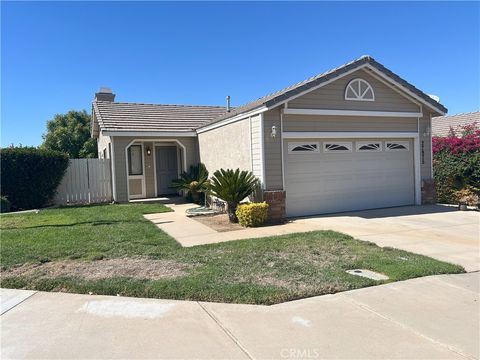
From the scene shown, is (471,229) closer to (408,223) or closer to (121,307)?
(408,223)

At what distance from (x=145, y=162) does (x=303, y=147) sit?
8.17m

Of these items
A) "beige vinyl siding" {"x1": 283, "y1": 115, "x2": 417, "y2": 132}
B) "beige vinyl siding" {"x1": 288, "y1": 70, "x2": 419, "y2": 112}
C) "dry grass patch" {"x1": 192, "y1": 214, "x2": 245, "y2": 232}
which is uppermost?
"beige vinyl siding" {"x1": 288, "y1": 70, "x2": 419, "y2": 112}

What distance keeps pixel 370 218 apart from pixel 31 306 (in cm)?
849

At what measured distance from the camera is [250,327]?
156 inches

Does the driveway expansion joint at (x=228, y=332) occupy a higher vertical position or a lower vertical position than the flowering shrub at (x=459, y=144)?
lower

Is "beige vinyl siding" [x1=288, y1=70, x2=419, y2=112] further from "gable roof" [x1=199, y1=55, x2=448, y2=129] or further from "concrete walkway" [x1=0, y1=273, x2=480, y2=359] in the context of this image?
"concrete walkway" [x1=0, y1=273, x2=480, y2=359]

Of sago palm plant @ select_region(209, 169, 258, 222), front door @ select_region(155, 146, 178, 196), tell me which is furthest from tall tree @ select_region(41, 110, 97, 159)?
sago palm plant @ select_region(209, 169, 258, 222)

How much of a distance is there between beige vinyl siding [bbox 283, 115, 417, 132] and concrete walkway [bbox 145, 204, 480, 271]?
2562mm

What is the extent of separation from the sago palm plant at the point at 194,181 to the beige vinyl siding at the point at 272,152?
15.1 feet

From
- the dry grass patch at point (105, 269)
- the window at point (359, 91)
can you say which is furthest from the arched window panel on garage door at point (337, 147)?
the dry grass patch at point (105, 269)

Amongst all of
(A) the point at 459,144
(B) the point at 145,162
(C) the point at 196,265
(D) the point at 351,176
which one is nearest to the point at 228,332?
(C) the point at 196,265

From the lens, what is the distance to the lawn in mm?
5047

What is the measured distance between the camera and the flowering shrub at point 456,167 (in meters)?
12.8

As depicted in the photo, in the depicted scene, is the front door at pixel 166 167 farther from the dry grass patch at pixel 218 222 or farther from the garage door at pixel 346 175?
the garage door at pixel 346 175
